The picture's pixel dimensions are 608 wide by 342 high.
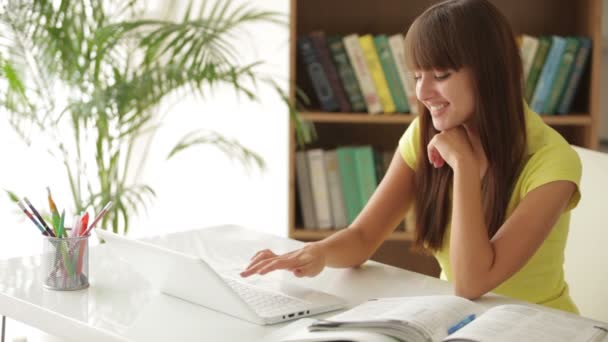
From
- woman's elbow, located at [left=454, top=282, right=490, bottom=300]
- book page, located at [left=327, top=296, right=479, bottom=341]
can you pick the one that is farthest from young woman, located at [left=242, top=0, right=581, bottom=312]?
book page, located at [left=327, top=296, right=479, bottom=341]

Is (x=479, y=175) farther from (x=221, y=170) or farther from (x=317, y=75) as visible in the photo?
(x=221, y=170)

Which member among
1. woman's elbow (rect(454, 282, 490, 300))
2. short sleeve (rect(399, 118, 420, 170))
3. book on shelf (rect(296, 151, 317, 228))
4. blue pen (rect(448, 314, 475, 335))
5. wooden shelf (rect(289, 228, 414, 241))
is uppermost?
short sleeve (rect(399, 118, 420, 170))

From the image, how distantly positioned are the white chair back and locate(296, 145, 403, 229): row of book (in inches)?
45.4

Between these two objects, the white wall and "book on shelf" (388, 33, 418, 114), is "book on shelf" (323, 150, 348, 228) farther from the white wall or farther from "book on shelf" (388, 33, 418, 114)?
the white wall

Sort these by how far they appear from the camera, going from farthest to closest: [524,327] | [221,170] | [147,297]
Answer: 1. [221,170]
2. [147,297]
3. [524,327]

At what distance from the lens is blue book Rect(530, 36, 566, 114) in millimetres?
2893

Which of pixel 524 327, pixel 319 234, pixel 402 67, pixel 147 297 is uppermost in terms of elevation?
pixel 402 67

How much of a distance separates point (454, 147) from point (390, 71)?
4.23ft

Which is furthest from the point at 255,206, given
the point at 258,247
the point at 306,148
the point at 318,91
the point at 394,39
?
the point at 258,247

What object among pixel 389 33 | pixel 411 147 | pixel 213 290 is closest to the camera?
pixel 213 290

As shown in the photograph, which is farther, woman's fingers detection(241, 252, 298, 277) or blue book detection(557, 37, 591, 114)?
blue book detection(557, 37, 591, 114)

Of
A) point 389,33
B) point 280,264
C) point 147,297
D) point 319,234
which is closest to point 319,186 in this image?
point 319,234

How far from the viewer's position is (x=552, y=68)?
2910 mm

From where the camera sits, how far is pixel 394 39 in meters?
2.91
